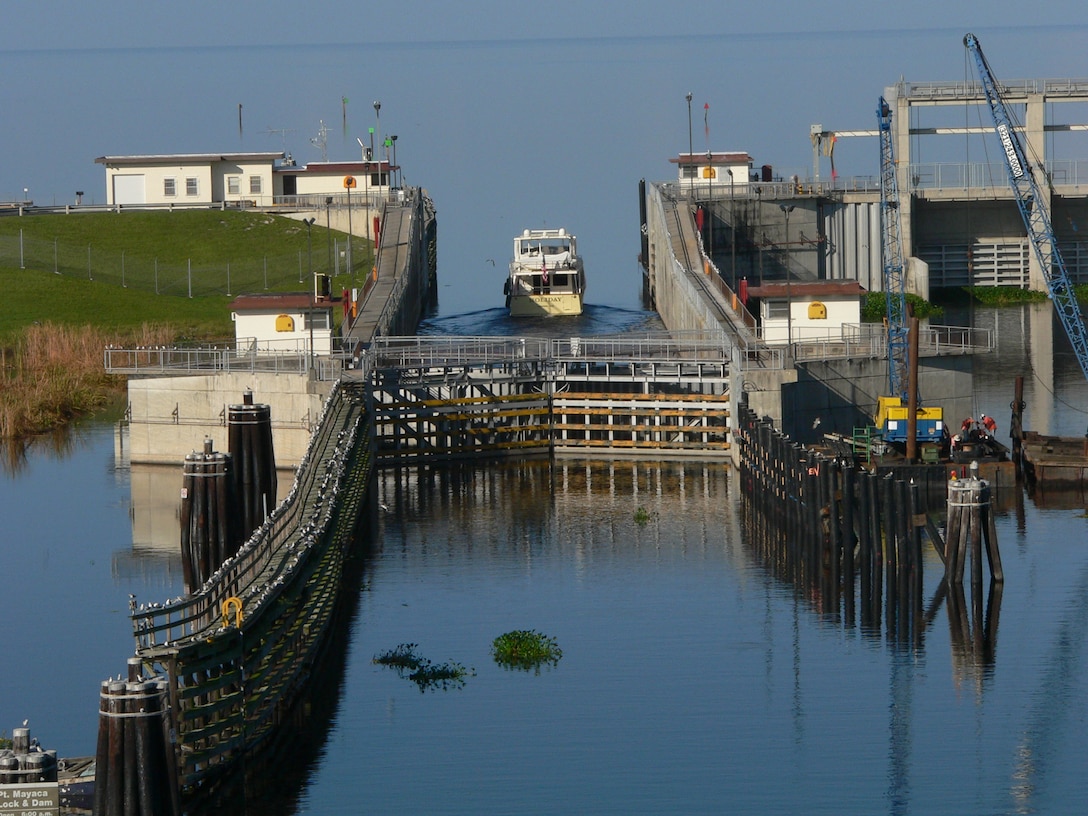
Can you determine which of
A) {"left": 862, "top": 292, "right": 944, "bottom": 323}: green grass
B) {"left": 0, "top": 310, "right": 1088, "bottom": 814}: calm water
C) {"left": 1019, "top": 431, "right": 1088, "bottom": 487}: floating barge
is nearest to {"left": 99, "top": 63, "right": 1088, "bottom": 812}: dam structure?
{"left": 0, "top": 310, "right": 1088, "bottom": 814}: calm water

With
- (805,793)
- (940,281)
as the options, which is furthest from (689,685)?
(940,281)

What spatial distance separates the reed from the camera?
204 feet

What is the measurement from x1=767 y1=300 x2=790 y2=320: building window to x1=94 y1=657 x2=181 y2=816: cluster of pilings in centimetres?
3930

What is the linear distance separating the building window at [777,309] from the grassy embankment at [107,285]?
22.8 meters

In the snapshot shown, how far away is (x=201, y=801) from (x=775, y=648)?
13040 millimetres

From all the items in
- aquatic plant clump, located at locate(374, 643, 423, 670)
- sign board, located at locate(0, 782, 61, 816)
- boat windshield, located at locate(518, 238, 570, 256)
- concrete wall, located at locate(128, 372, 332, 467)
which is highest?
boat windshield, located at locate(518, 238, 570, 256)

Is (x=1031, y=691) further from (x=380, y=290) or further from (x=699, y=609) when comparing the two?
(x=380, y=290)

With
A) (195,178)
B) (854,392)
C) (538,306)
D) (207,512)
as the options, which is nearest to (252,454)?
(207,512)

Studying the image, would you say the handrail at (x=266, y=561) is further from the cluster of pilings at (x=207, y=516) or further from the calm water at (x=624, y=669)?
the calm water at (x=624, y=669)

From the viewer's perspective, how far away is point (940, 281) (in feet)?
326

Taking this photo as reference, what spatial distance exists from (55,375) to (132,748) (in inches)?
1878

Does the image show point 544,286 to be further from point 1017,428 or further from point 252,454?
point 252,454

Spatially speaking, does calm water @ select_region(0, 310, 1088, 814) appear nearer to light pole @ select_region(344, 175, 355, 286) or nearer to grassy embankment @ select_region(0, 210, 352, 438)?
grassy embankment @ select_region(0, 210, 352, 438)

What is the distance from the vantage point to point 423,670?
112 ft
